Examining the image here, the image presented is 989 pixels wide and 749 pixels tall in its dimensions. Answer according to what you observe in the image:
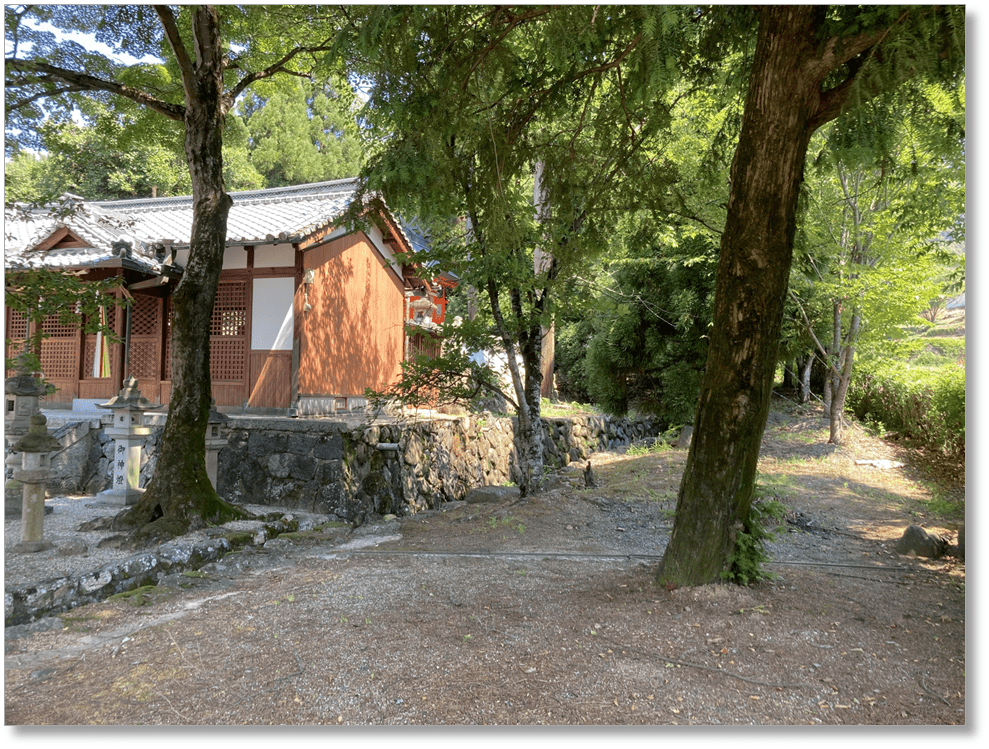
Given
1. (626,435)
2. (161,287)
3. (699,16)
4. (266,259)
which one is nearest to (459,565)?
(699,16)

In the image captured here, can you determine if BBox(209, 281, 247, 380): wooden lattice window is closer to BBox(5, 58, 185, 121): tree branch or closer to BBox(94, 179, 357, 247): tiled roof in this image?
BBox(94, 179, 357, 247): tiled roof

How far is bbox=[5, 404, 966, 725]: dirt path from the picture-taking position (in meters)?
2.26

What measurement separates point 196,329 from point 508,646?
405 cm

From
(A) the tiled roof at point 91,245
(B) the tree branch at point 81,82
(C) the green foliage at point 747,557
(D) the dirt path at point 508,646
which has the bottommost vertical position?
(D) the dirt path at point 508,646

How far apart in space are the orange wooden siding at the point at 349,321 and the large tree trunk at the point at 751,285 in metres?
5.91

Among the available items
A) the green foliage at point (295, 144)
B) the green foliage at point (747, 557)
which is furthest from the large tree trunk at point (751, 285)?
the green foliage at point (295, 144)

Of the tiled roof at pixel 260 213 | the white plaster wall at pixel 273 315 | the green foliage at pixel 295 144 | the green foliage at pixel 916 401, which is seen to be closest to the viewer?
the green foliage at pixel 916 401

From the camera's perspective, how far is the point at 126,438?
6383 mm

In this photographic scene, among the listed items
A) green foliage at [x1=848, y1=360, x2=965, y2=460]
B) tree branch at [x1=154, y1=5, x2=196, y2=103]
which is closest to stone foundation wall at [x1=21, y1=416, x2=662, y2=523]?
tree branch at [x1=154, y1=5, x2=196, y2=103]

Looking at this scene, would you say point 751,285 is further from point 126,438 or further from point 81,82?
point 126,438

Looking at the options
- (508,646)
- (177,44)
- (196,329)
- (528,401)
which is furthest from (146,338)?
(508,646)

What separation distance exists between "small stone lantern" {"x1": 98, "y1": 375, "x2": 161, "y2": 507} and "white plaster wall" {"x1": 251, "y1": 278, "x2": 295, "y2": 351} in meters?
2.88

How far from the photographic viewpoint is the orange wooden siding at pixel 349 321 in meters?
9.48

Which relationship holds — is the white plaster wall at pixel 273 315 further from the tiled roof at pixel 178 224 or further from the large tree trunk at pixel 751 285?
the large tree trunk at pixel 751 285
